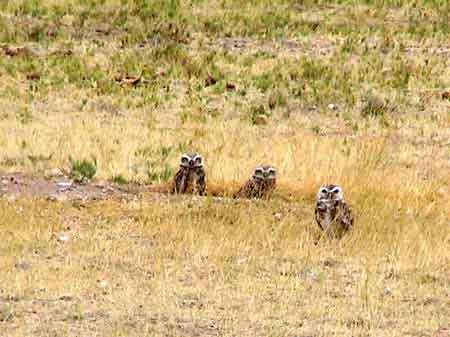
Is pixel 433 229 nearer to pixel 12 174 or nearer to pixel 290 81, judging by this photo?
pixel 12 174

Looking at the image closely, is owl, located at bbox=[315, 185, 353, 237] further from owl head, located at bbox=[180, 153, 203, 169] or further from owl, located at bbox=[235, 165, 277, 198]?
owl head, located at bbox=[180, 153, 203, 169]

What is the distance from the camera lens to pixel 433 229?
8.80 meters

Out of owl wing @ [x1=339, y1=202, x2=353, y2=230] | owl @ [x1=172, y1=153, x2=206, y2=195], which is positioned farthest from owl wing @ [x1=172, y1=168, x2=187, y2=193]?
owl wing @ [x1=339, y1=202, x2=353, y2=230]

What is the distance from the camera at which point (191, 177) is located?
9836 millimetres

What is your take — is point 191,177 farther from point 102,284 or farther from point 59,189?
point 102,284

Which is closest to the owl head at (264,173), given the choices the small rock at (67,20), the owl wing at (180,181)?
the owl wing at (180,181)

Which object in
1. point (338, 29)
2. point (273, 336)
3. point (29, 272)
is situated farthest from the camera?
point (338, 29)

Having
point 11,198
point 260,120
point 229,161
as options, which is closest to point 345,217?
point 229,161

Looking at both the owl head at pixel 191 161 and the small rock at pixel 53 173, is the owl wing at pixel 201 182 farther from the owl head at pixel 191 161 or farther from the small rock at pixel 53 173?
the small rock at pixel 53 173

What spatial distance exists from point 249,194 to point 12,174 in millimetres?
2250

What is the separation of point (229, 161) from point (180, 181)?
4.19 feet

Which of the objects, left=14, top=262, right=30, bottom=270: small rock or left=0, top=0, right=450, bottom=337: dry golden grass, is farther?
left=14, top=262, right=30, bottom=270: small rock

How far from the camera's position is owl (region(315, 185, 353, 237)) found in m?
8.48

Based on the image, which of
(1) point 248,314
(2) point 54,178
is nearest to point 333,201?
(1) point 248,314
